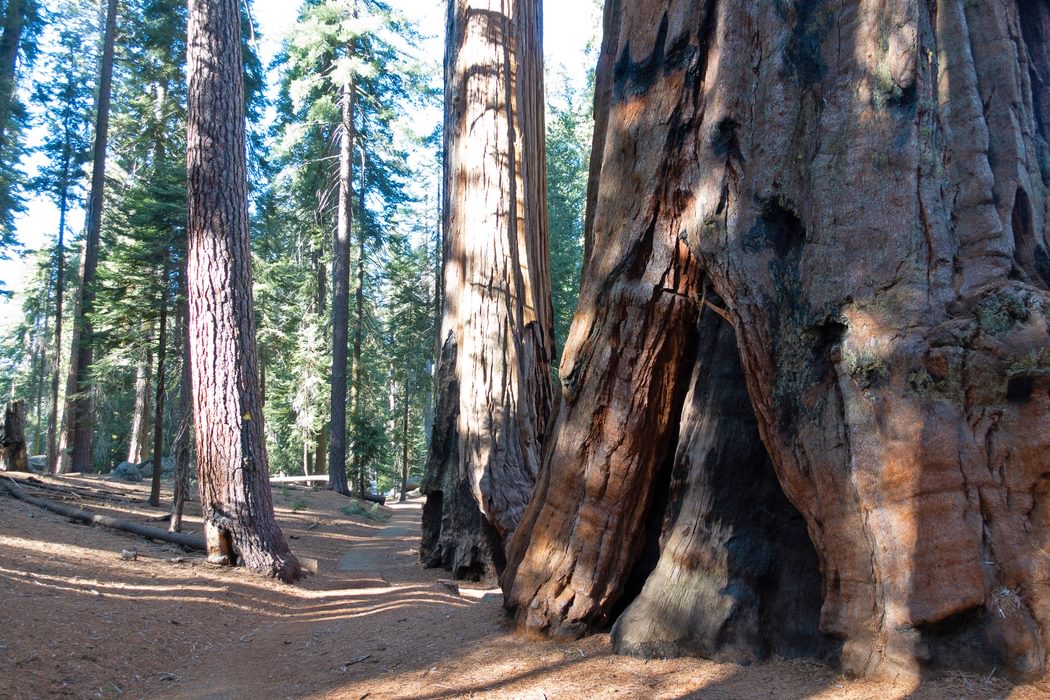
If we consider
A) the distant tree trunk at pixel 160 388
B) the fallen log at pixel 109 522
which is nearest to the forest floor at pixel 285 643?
the fallen log at pixel 109 522

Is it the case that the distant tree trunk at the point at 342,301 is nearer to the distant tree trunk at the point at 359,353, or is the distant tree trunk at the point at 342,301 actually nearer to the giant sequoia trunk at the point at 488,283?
the distant tree trunk at the point at 359,353

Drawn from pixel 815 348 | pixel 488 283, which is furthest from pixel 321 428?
pixel 815 348

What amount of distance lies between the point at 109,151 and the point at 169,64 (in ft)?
49.9

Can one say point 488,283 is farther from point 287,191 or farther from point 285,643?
point 287,191

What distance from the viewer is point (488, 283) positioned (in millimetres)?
8172

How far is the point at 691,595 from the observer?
3.84 m

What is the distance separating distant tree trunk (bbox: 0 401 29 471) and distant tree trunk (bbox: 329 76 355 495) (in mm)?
9674

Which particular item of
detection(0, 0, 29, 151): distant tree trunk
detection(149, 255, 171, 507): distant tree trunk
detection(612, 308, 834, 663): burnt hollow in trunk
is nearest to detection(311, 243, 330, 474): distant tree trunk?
detection(0, 0, 29, 151): distant tree trunk

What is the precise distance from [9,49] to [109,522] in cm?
2132

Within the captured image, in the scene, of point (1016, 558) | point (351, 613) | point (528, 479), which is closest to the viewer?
point (1016, 558)

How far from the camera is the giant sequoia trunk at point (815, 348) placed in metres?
3.08

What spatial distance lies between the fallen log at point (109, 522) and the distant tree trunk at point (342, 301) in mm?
12324

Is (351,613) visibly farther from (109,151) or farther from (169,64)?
(109,151)

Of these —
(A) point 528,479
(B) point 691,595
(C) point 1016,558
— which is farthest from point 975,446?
(A) point 528,479
